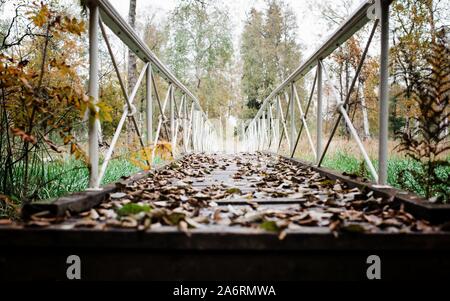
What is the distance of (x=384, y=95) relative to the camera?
1.91 meters

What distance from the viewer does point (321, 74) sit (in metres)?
3.15

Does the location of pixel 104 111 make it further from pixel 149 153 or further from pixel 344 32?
pixel 344 32

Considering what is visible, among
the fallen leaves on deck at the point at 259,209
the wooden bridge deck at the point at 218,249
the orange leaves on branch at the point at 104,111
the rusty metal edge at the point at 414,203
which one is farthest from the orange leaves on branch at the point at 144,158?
the rusty metal edge at the point at 414,203

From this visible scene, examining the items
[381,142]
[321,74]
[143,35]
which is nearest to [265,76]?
[143,35]

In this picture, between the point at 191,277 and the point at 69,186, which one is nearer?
the point at 191,277

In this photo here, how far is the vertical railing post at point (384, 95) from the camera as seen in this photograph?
1864 millimetres

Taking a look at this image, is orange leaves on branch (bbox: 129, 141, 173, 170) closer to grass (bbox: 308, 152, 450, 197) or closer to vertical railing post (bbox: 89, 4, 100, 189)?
vertical railing post (bbox: 89, 4, 100, 189)

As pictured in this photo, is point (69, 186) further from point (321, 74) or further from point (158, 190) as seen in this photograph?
point (321, 74)

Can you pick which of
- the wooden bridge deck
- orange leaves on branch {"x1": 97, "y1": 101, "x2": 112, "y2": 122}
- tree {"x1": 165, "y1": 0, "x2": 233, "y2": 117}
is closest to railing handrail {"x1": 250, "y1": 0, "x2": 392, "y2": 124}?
the wooden bridge deck

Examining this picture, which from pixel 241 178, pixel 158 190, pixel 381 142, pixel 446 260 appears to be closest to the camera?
pixel 446 260

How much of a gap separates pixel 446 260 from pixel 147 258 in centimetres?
88

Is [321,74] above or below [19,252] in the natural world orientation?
above

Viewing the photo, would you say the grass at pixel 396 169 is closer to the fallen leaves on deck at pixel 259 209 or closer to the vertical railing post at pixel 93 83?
the fallen leaves on deck at pixel 259 209
